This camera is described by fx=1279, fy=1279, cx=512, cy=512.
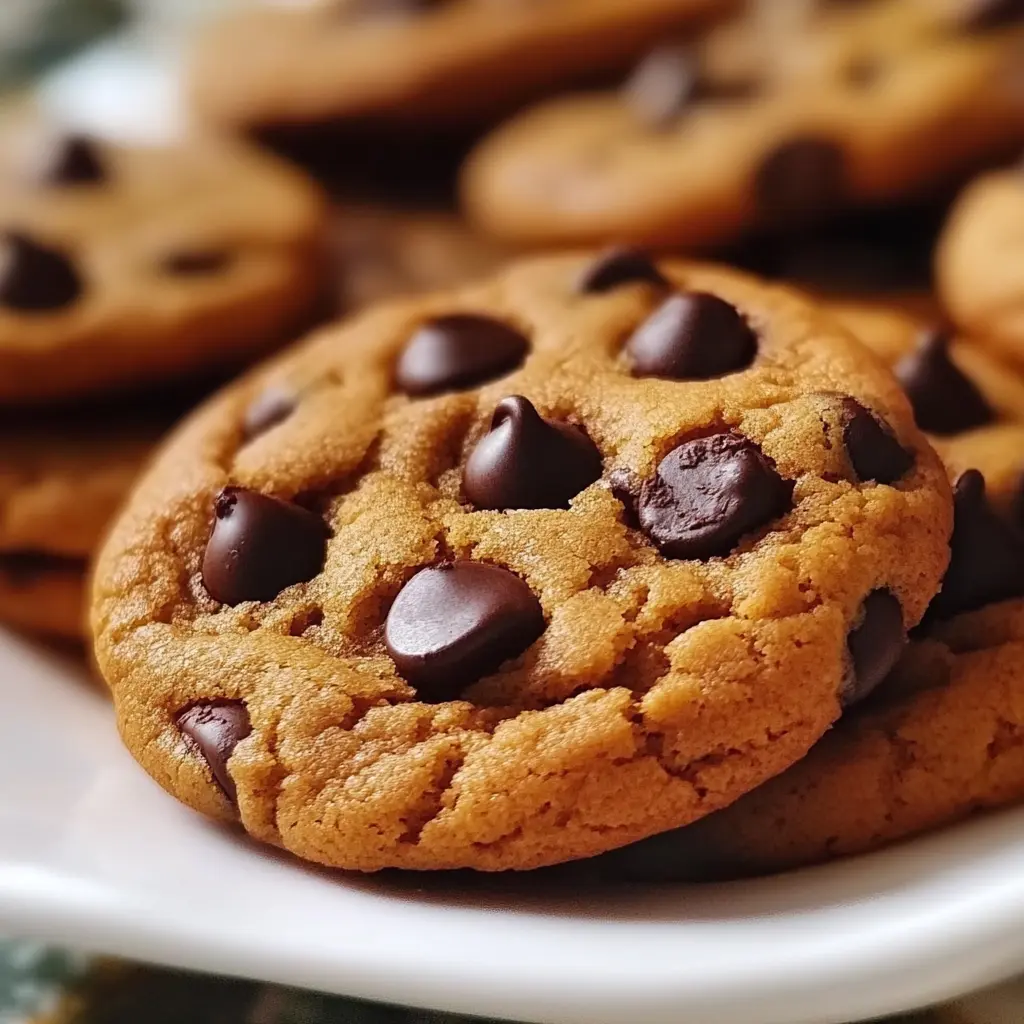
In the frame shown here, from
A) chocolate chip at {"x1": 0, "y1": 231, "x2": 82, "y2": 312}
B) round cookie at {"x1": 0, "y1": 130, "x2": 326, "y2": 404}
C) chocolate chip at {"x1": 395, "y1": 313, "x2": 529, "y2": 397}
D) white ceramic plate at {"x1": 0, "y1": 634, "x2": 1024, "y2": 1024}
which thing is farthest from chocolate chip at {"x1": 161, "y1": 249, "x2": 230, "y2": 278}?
white ceramic plate at {"x1": 0, "y1": 634, "x2": 1024, "y2": 1024}

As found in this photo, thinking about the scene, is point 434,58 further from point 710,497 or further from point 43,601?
point 710,497

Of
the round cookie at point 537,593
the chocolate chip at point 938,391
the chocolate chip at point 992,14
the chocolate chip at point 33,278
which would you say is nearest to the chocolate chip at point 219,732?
the round cookie at point 537,593

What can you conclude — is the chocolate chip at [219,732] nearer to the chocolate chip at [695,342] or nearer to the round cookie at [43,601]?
the chocolate chip at [695,342]

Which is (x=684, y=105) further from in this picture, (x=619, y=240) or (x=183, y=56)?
(x=183, y=56)

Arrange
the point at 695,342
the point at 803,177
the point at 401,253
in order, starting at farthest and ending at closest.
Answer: the point at 401,253 < the point at 803,177 < the point at 695,342

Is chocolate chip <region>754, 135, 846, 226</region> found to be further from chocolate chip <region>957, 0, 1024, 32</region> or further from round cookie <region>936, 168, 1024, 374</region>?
chocolate chip <region>957, 0, 1024, 32</region>

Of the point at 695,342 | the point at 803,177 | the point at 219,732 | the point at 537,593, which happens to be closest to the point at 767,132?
the point at 803,177
